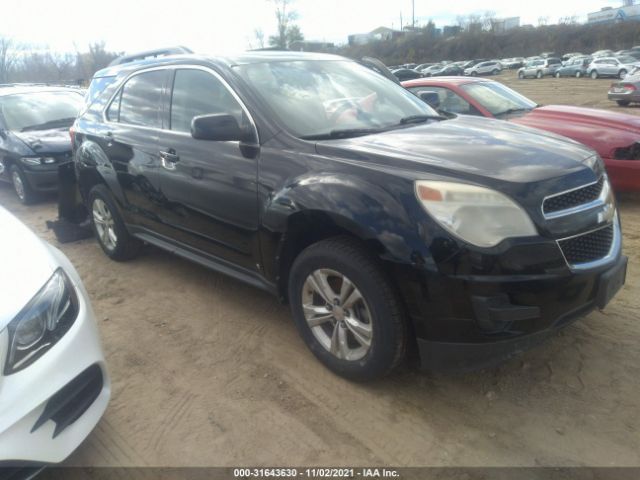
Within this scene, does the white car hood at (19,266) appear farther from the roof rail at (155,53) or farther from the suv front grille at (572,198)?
the roof rail at (155,53)

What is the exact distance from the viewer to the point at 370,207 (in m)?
2.50

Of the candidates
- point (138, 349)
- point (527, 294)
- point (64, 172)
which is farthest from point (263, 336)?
point (64, 172)

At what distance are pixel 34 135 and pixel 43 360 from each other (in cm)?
685

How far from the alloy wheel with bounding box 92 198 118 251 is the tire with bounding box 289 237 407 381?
2575mm

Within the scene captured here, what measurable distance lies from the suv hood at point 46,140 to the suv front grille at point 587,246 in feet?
23.5

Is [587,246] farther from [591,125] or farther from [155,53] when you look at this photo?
[155,53]

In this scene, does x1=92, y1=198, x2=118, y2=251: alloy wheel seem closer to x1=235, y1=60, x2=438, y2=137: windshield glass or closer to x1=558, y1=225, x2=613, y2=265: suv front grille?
x1=235, y1=60, x2=438, y2=137: windshield glass

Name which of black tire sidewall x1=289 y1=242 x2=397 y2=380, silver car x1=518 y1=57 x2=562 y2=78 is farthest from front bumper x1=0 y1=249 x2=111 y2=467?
silver car x1=518 y1=57 x2=562 y2=78

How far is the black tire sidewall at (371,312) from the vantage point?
2.53m

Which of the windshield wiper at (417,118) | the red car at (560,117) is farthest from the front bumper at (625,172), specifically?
the windshield wiper at (417,118)

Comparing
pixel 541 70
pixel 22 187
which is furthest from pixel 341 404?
pixel 541 70

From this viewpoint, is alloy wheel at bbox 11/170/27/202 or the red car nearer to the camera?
the red car

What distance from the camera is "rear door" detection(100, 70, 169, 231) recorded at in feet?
Result: 13.0

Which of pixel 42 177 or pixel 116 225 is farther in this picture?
pixel 42 177
